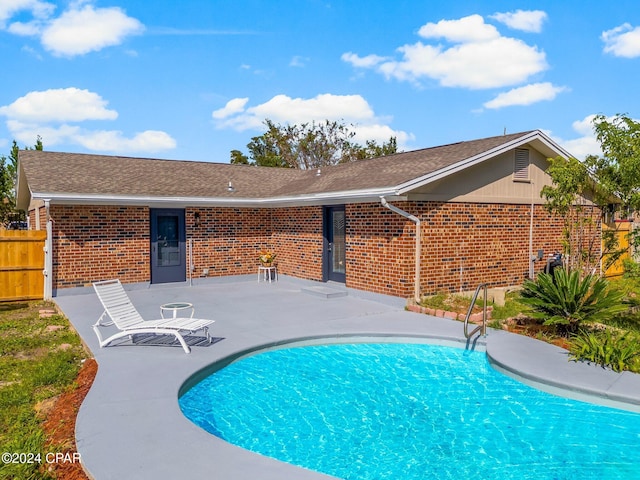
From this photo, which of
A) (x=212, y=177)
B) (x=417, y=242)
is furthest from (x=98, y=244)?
(x=417, y=242)

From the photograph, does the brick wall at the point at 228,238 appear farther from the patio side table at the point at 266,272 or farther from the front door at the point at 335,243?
the front door at the point at 335,243

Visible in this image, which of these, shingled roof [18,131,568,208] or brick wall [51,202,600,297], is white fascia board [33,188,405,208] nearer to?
shingled roof [18,131,568,208]

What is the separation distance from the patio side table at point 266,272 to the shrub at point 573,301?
9194 mm

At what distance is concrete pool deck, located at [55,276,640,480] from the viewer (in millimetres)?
4098

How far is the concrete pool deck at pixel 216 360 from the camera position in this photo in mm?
4098

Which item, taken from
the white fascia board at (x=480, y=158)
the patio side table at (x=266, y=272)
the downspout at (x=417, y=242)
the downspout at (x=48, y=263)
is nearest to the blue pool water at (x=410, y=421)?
the downspout at (x=417, y=242)

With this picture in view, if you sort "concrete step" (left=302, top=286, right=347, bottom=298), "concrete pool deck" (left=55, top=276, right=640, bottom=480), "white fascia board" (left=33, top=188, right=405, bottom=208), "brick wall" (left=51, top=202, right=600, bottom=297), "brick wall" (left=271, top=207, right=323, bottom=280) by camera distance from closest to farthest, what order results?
"concrete pool deck" (left=55, top=276, right=640, bottom=480), "brick wall" (left=51, top=202, right=600, bottom=297), "white fascia board" (left=33, top=188, right=405, bottom=208), "concrete step" (left=302, top=286, right=347, bottom=298), "brick wall" (left=271, top=207, right=323, bottom=280)

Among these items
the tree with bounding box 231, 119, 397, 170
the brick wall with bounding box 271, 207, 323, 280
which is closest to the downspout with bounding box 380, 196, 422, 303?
the brick wall with bounding box 271, 207, 323, 280

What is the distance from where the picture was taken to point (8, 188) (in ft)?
86.4

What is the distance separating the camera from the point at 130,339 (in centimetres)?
818

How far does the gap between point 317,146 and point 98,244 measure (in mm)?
35490

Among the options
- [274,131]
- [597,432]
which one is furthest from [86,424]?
[274,131]

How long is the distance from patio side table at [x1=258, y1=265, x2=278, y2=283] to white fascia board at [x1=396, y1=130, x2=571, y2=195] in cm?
661

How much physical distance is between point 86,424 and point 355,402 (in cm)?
308
